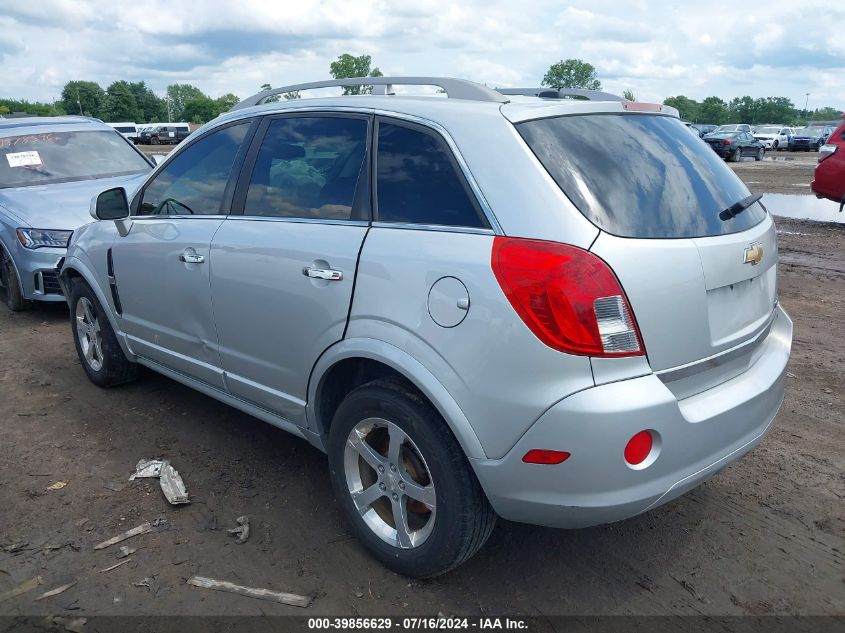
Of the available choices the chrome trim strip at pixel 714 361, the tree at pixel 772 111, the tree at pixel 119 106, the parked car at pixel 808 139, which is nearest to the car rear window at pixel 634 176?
the chrome trim strip at pixel 714 361

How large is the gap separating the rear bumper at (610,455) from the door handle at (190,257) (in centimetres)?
197

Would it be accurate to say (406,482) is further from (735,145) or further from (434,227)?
(735,145)

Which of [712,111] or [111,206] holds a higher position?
[111,206]

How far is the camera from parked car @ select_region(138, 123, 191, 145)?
57.8 meters

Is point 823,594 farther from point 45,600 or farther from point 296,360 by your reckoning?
point 45,600

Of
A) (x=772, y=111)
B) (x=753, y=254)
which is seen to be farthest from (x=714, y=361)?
(x=772, y=111)

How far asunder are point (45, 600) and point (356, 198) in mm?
Result: 2026

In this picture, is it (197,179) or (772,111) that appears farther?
(772,111)

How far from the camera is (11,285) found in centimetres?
732

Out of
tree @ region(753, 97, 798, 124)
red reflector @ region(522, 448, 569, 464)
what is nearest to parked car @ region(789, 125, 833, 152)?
red reflector @ region(522, 448, 569, 464)

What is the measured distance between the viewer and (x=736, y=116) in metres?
A: 96.6

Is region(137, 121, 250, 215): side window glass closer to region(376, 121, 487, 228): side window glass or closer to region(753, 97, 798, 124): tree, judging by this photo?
region(376, 121, 487, 228): side window glass

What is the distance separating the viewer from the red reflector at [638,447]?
7.75ft

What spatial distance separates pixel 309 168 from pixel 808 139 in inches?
1783
